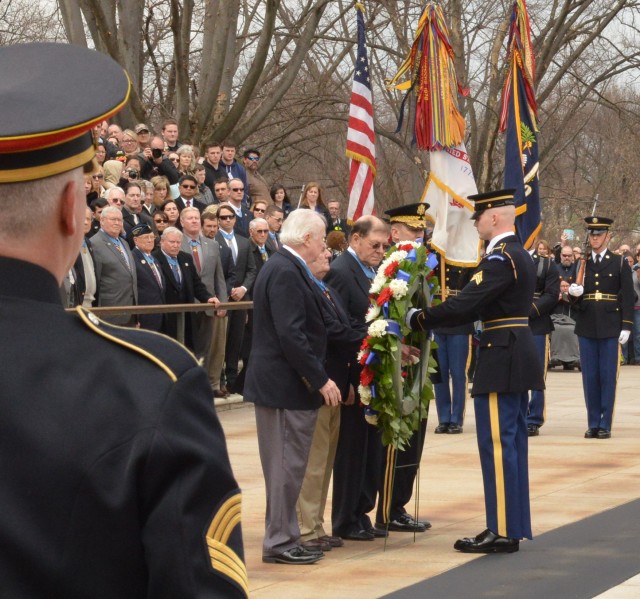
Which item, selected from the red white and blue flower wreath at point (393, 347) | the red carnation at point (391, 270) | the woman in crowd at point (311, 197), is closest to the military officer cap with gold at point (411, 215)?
the red white and blue flower wreath at point (393, 347)

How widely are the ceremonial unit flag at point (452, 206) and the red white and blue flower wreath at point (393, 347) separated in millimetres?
5053

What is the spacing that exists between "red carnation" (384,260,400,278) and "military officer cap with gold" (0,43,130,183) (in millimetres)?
5791

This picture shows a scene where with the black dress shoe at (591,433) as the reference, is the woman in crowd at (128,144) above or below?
above

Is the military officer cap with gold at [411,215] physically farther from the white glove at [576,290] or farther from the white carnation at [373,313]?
the white glove at [576,290]

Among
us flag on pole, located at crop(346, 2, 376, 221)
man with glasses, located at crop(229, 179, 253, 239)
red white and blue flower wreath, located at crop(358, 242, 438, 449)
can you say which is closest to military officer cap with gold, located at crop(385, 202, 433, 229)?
red white and blue flower wreath, located at crop(358, 242, 438, 449)

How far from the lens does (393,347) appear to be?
7.60 meters

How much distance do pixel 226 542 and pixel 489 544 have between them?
5749 millimetres

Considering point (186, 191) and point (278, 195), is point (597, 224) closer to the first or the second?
point (186, 191)

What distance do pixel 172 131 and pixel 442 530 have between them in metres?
9.68

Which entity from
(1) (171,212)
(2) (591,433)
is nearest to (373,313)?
(2) (591,433)

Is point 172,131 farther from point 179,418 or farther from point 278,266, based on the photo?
point 179,418

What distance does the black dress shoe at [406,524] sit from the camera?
809 centimetres

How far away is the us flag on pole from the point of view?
12.9 m

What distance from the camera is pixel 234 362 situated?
1430 cm
